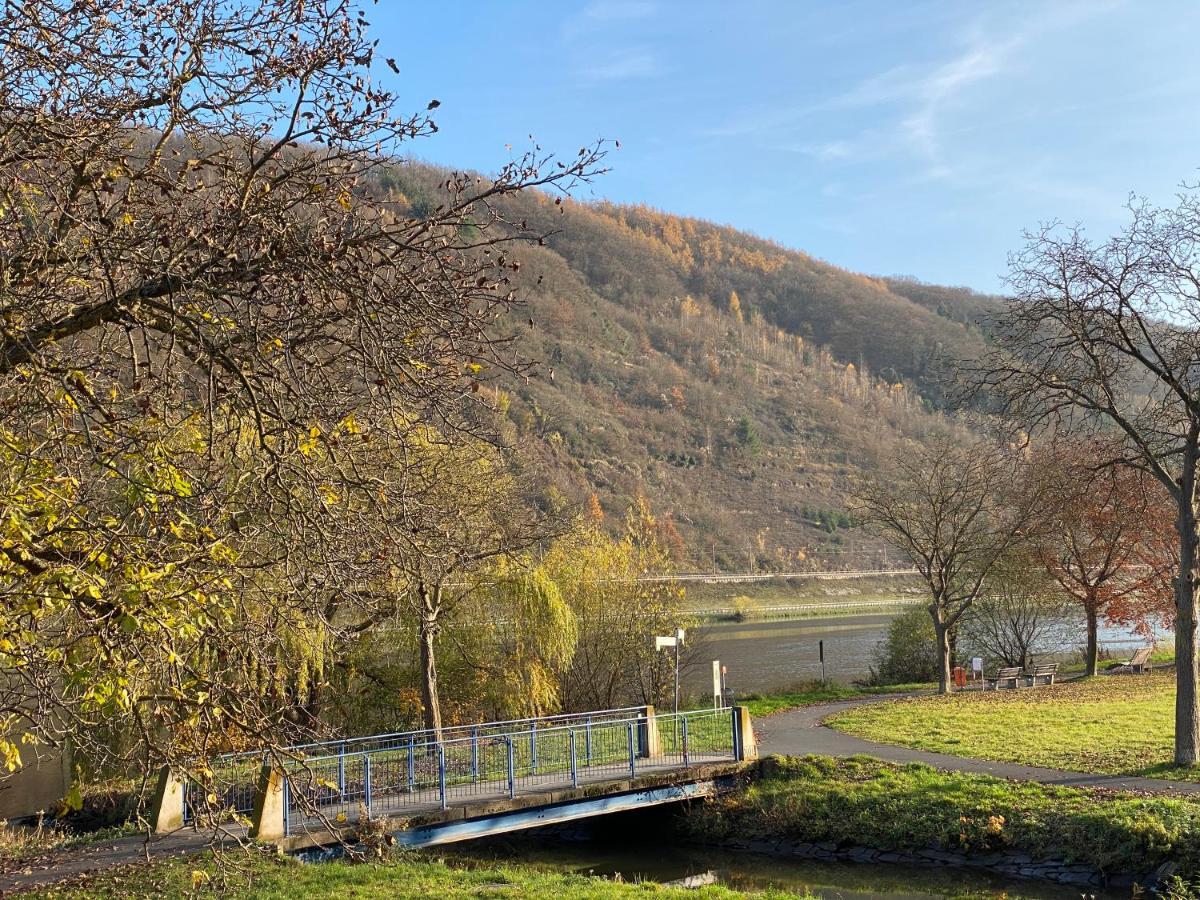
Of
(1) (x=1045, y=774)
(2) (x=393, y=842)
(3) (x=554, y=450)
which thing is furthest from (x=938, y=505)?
(3) (x=554, y=450)

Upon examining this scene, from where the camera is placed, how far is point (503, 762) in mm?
19547

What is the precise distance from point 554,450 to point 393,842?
98189 millimetres

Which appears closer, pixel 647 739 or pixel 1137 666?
pixel 647 739

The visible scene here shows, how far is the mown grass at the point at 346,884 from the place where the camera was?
39.1 ft

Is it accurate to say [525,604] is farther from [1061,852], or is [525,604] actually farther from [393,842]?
[1061,852]

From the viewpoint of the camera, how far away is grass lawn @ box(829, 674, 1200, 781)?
19.3m

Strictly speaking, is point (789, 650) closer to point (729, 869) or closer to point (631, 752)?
point (631, 752)

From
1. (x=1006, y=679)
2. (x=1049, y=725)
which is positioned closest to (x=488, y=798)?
(x=1049, y=725)

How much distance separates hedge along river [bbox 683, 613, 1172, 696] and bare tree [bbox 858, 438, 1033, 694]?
252 inches

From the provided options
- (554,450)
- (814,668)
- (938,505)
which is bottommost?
(814,668)

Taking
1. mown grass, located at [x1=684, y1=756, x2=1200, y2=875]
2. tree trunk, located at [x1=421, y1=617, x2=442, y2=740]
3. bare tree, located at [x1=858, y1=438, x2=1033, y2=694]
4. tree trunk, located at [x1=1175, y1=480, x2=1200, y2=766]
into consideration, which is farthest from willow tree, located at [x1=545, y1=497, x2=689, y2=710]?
tree trunk, located at [x1=1175, y1=480, x2=1200, y2=766]

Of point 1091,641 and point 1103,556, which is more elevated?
point 1103,556

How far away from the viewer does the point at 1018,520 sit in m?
36.1

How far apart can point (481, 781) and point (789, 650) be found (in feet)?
130
